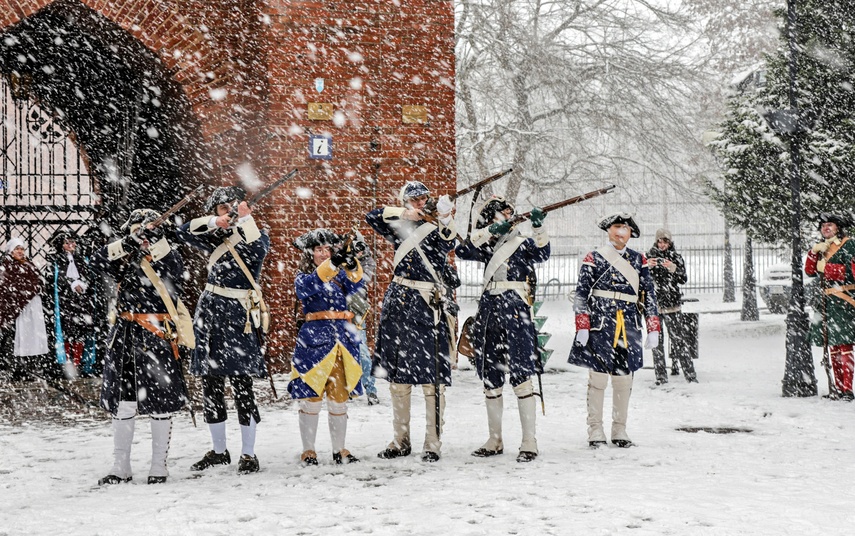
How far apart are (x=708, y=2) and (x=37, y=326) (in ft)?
70.4

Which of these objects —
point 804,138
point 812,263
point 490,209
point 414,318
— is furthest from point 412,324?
point 804,138

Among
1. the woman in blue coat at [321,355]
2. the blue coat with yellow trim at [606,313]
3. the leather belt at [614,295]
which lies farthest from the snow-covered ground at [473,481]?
the leather belt at [614,295]

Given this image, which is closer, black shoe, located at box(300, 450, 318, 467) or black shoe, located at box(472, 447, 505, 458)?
black shoe, located at box(300, 450, 318, 467)

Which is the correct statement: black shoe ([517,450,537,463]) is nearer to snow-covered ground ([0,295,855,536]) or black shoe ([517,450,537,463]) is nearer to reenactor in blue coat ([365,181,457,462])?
snow-covered ground ([0,295,855,536])

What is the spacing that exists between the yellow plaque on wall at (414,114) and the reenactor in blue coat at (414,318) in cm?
453

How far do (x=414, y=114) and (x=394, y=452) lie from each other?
555 centimetres

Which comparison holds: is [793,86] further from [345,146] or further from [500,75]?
[500,75]

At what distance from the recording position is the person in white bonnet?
10875mm

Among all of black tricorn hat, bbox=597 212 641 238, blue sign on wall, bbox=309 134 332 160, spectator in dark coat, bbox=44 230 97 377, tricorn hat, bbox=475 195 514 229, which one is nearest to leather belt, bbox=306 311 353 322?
tricorn hat, bbox=475 195 514 229

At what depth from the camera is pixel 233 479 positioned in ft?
20.5

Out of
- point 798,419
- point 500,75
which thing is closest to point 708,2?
point 500,75

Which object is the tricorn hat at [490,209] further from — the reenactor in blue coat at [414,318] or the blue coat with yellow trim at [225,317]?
the blue coat with yellow trim at [225,317]

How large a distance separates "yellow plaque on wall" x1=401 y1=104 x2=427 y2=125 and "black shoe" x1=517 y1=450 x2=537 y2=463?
5639mm

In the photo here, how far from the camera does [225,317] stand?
6484 millimetres
